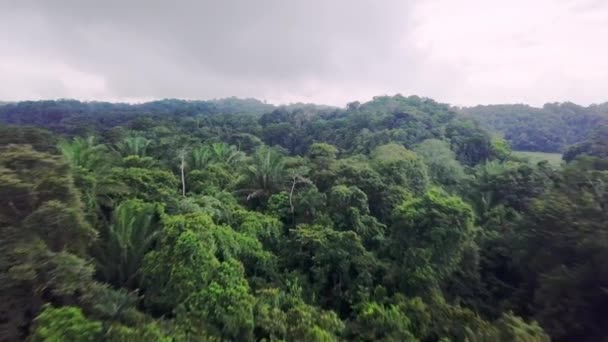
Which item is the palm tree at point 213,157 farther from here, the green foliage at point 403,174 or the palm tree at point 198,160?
the green foliage at point 403,174

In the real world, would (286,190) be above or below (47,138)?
below

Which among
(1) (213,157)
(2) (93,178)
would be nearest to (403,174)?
(1) (213,157)

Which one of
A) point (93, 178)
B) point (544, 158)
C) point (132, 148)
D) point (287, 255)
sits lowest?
point (544, 158)

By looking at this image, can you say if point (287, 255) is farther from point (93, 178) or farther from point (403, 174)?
point (403, 174)

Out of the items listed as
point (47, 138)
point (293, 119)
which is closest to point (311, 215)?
point (47, 138)

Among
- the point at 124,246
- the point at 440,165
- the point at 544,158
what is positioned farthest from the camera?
the point at 544,158

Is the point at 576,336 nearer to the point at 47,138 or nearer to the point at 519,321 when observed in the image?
the point at 519,321
